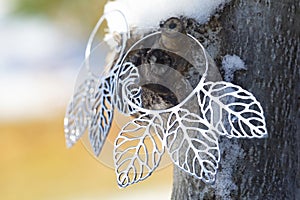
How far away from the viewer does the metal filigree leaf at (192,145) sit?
0.33 metres

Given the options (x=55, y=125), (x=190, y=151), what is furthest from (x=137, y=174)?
(x=55, y=125)

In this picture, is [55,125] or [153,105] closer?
[153,105]

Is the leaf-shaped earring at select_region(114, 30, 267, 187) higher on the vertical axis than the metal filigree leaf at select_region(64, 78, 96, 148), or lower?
lower

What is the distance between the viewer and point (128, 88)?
366mm

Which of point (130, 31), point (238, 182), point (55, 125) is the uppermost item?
point (55, 125)

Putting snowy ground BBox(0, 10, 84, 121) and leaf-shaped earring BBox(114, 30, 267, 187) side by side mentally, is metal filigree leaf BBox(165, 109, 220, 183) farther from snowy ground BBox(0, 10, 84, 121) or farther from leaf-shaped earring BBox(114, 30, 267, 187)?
snowy ground BBox(0, 10, 84, 121)

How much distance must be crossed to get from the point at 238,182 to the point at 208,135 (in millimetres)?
41

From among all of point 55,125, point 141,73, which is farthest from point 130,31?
point 55,125

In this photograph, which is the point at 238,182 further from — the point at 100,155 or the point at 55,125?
the point at 55,125

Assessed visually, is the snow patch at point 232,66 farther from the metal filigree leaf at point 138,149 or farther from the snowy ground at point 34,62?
the snowy ground at point 34,62

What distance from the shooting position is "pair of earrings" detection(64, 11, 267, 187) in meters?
0.33

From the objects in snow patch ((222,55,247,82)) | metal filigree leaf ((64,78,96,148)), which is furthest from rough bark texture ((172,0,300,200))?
metal filigree leaf ((64,78,96,148))

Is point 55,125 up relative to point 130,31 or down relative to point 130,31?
up

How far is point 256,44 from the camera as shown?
1.11 ft
